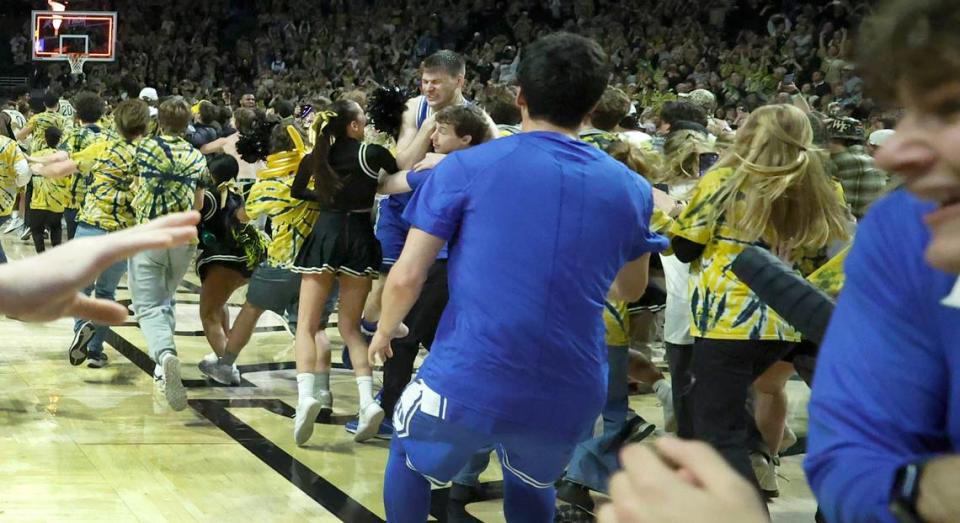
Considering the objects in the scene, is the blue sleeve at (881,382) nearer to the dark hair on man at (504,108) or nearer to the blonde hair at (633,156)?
the blonde hair at (633,156)

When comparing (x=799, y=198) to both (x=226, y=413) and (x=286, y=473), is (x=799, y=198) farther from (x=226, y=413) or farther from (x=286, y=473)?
(x=226, y=413)

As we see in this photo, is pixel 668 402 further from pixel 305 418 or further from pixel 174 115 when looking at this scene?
pixel 174 115

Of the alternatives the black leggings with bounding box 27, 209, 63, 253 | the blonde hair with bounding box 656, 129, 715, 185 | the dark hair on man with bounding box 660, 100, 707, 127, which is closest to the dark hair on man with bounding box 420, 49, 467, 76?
the blonde hair with bounding box 656, 129, 715, 185

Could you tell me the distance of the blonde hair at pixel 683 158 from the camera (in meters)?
5.41

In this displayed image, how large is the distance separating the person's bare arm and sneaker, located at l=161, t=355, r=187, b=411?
3007 mm

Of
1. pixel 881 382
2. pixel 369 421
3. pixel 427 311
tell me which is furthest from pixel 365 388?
pixel 881 382

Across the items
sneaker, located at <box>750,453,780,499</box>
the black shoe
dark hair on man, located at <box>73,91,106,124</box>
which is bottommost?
A: the black shoe

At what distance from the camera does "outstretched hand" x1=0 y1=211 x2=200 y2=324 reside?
4.50 feet

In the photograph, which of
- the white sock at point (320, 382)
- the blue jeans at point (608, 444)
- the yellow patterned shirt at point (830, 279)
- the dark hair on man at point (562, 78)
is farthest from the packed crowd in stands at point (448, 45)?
the yellow patterned shirt at point (830, 279)

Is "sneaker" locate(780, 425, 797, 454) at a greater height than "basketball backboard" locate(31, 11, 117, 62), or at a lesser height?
greater

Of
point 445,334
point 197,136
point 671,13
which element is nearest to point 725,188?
point 445,334

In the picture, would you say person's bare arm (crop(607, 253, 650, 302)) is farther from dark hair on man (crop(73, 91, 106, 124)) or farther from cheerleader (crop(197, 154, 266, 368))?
dark hair on man (crop(73, 91, 106, 124))

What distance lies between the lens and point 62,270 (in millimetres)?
1373

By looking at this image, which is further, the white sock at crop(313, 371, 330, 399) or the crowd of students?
the white sock at crop(313, 371, 330, 399)
